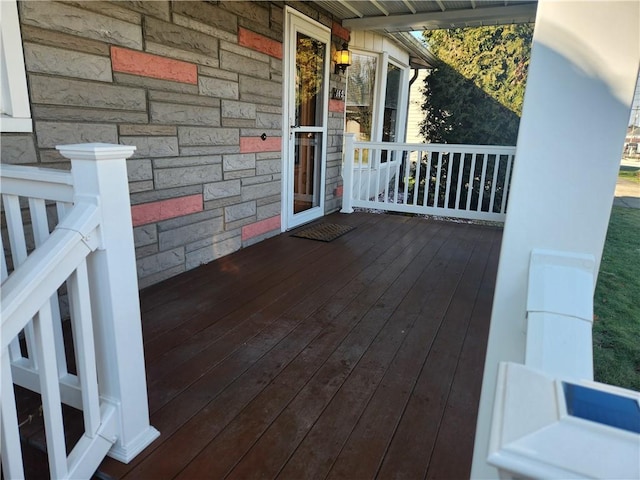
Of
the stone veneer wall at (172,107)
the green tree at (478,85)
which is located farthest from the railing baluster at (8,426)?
the green tree at (478,85)

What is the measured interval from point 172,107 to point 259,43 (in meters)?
1.22

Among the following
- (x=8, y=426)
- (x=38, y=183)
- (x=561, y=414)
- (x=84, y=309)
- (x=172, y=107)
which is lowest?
(x=8, y=426)

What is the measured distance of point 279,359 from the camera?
2.06 m

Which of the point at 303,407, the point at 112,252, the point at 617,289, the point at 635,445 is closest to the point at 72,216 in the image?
the point at 112,252

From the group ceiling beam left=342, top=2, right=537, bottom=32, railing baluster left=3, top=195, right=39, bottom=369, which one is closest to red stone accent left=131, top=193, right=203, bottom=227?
railing baluster left=3, top=195, right=39, bottom=369

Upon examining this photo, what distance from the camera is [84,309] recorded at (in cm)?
127

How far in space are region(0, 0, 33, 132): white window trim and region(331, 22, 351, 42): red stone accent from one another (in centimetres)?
371

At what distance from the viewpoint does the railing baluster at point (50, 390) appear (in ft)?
3.80

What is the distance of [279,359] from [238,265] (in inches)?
57.9

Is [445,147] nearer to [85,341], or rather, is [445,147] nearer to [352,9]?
[352,9]

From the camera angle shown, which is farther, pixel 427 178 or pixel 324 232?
pixel 427 178

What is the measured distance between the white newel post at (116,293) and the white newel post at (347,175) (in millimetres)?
4269

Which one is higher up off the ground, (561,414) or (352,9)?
(352,9)

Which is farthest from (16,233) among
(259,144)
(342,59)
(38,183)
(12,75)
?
(342,59)
